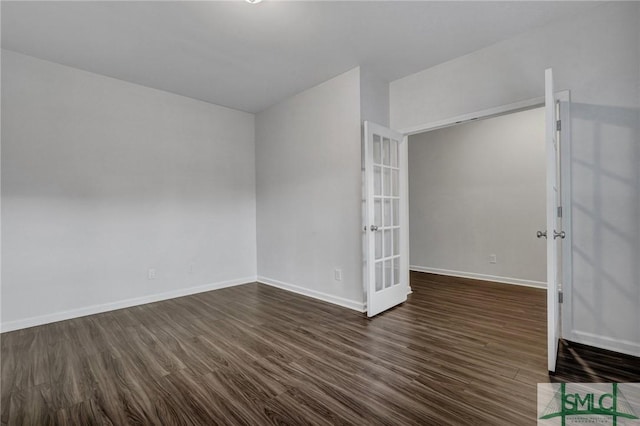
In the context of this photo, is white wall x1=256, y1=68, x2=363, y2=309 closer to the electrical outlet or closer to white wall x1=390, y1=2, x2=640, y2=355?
the electrical outlet

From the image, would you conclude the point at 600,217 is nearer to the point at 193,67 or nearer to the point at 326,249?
the point at 326,249

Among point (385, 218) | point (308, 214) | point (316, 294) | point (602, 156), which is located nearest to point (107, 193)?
point (308, 214)

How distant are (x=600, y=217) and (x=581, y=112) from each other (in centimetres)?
83

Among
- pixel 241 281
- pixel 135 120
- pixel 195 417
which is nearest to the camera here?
pixel 195 417

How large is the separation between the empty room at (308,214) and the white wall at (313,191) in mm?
34

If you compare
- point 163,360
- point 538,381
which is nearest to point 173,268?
point 163,360

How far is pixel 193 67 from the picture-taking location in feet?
10.8

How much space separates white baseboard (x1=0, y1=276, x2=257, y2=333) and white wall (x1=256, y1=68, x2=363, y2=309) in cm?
79

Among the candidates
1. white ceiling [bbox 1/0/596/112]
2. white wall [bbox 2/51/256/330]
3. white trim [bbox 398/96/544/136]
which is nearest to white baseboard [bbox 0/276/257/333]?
white wall [bbox 2/51/256/330]

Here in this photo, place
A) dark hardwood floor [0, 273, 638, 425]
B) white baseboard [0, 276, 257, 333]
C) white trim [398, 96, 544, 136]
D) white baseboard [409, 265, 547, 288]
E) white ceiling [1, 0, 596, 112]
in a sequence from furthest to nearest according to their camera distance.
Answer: white baseboard [409, 265, 547, 288], white baseboard [0, 276, 257, 333], white trim [398, 96, 544, 136], white ceiling [1, 0, 596, 112], dark hardwood floor [0, 273, 638, 425]

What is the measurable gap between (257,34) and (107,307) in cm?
327

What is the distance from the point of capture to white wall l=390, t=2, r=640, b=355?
2.22m

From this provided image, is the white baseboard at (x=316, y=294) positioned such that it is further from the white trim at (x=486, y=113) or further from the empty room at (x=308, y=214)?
the white trim at (x=486, y=113)

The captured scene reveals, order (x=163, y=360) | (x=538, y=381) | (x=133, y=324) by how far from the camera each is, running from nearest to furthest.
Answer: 1. (x=538, y=381)
2. (x=163, y=360)
3. (x=133, y=324)
